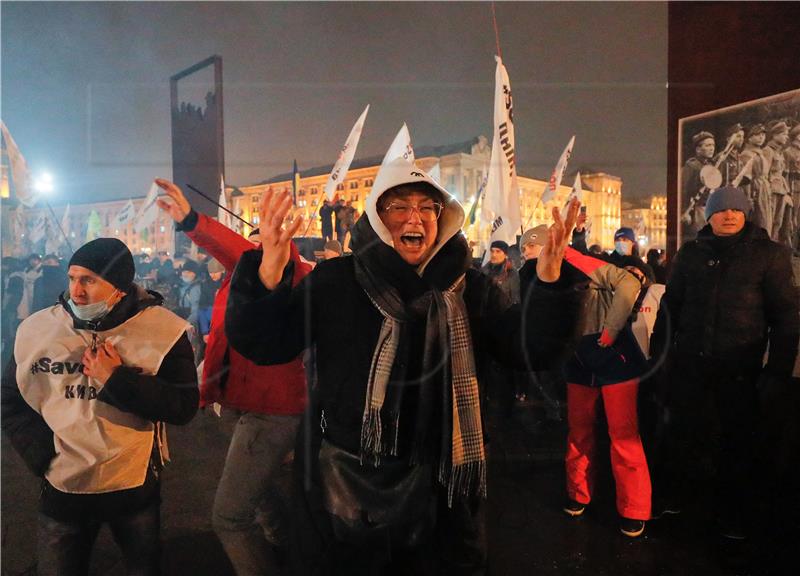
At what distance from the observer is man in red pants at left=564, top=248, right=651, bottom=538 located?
298 centimetres

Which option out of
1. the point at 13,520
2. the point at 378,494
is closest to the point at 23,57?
the point at 13,520

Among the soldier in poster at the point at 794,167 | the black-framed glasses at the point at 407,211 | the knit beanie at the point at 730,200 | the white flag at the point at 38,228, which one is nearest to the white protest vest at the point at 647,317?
the knit beanie at the point at 730,200

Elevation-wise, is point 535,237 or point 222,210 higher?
point 222,210

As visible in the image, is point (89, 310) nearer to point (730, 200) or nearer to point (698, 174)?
point (730, 200)

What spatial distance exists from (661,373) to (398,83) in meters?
2.34

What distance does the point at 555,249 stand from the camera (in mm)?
1699

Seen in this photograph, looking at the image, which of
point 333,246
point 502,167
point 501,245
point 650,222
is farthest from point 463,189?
point 650,222

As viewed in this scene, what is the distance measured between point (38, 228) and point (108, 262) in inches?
51.8

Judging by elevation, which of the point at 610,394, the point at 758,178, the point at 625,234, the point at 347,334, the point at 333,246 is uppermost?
the point at 758,178

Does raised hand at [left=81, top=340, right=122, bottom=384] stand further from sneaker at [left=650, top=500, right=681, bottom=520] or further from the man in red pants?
sneaker at [left=650, top=500, right=681, bottom=520]

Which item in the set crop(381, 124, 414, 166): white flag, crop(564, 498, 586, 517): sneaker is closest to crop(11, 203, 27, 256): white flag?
crop(381, 124, 414, 166): white flag

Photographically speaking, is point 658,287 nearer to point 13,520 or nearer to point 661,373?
point 661,373

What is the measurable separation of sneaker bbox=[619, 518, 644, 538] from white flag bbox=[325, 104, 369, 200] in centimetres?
236

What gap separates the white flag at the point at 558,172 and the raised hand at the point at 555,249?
66.5 inches
